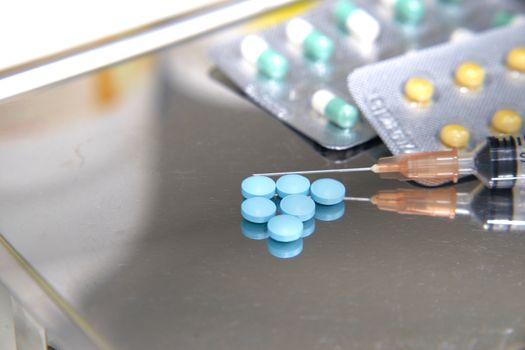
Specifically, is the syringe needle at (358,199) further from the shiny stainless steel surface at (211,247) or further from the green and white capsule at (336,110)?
the green and white capsule at (336,110)

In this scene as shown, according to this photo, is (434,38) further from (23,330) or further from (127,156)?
(23,330)

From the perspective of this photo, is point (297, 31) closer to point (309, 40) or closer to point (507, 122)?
point (309, 40)

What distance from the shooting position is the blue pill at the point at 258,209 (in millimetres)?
751

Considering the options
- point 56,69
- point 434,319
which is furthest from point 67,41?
point 434,319

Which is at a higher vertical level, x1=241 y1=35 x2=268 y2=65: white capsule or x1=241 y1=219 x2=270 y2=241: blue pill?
x1=241 y1=35 x2=268 y2=65: white capsule

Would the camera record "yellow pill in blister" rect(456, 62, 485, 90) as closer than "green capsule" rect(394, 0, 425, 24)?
Yes

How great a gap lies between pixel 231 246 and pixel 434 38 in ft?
1.52

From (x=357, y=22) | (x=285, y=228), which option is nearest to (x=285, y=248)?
(x=285, y=228)

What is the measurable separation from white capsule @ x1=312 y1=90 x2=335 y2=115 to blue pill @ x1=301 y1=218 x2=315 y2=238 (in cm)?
18

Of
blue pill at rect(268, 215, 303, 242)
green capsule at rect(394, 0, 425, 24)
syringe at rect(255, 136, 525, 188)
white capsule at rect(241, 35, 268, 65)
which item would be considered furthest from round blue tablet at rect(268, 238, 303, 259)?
green capsule at rect(394, 0, 425, 24)

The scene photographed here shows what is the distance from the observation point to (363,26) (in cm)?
101

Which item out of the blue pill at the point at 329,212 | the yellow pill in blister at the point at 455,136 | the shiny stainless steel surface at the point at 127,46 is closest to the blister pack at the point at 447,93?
the yellow pill in blister at the point at 455,136

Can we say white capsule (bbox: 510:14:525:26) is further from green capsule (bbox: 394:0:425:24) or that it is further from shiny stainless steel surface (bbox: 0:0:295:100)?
shiny stainless steel surface (bbox: 0:0:295:100)

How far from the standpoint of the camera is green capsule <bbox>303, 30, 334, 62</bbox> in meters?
0.98
